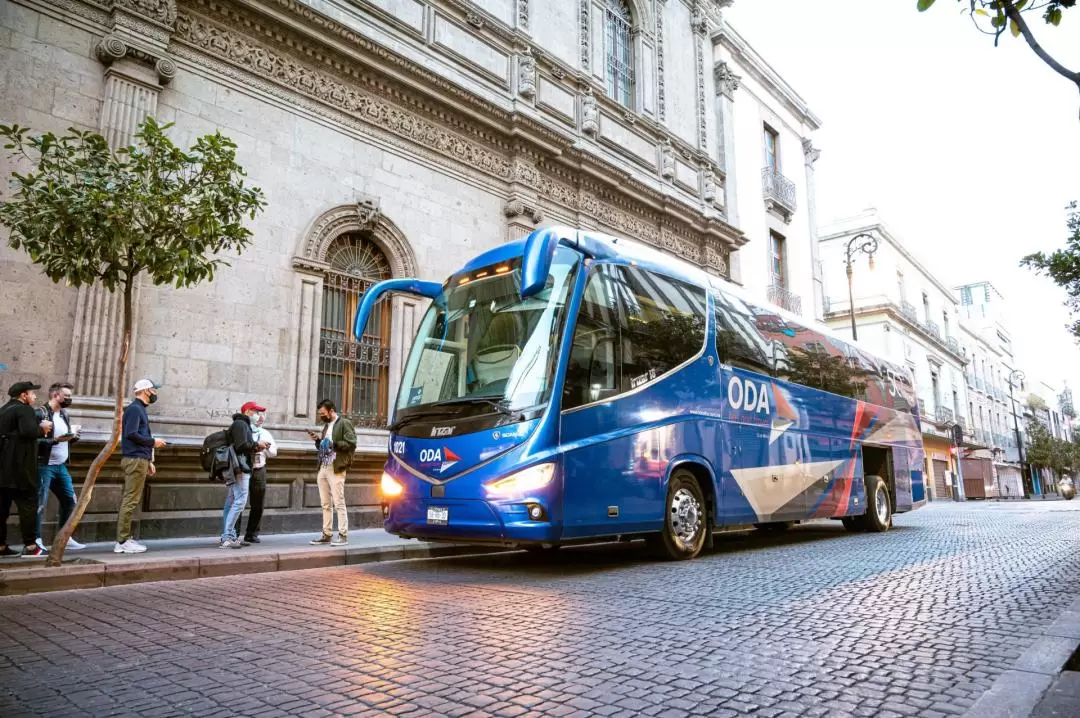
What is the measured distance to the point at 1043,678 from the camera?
325 cm

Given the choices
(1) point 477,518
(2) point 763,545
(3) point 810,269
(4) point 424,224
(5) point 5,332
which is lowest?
(2) point 763,545

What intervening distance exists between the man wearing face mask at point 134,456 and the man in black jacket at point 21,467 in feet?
2.58

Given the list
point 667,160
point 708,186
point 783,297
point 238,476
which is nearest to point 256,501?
point 238,476

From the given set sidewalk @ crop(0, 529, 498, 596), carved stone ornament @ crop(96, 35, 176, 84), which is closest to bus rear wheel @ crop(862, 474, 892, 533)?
sidewalk @ crop(0, 529, 498, 596)

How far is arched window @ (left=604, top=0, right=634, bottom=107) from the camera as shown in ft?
64.4

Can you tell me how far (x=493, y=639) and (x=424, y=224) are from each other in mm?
10575

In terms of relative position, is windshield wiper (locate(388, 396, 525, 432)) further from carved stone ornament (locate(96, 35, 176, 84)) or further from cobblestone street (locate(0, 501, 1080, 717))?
carved stone ornament (locate(96, 35, 176, 84))

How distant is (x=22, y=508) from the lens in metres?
7.37


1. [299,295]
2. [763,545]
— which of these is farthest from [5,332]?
[763,545]

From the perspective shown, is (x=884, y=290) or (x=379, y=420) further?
(x=884, y=290)

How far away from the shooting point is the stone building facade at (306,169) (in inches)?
361

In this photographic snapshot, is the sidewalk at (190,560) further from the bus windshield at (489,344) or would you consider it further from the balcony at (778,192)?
the balcony at (778,192)

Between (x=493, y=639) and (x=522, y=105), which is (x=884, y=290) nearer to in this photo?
(x=522, y=105)

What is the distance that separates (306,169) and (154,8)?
301cm
